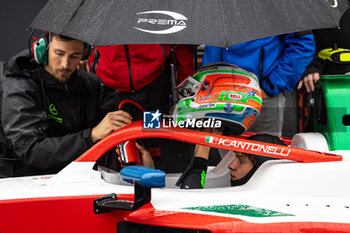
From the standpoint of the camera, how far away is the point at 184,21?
2037 millimetres

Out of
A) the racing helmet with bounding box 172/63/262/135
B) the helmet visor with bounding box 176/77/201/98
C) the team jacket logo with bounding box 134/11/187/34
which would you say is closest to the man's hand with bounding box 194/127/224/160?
the racing helmet with bounding box 172/63/262/135

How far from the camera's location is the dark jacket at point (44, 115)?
276 centimetres

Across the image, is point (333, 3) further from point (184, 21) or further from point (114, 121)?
point (114, 121)

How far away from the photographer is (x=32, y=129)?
278cm

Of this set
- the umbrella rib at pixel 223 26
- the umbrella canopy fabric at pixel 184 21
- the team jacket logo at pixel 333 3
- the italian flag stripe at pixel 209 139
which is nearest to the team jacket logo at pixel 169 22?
the umbrella canopy fabric at pixel 184 21

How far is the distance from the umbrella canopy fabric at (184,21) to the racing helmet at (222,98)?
532 millimetres

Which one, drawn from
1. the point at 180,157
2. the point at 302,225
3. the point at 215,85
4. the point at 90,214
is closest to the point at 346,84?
the point at 215,85

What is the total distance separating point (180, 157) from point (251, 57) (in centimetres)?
87

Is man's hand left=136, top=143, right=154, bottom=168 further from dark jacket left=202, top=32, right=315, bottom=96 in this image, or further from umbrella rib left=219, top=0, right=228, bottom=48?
umbrella rib left=219, top=0, right=228, bottom=48

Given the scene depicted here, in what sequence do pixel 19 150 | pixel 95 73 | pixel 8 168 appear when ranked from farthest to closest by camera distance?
pixel 95 73
pixel 8 168
pixel 19 150

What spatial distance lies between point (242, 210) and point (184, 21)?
0.86 m

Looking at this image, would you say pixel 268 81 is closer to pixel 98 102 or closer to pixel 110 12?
pixel 98 102

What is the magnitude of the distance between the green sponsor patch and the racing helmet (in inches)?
22.4

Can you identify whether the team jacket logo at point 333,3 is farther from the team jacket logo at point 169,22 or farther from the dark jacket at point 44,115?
the dark jacket at point 44,115
